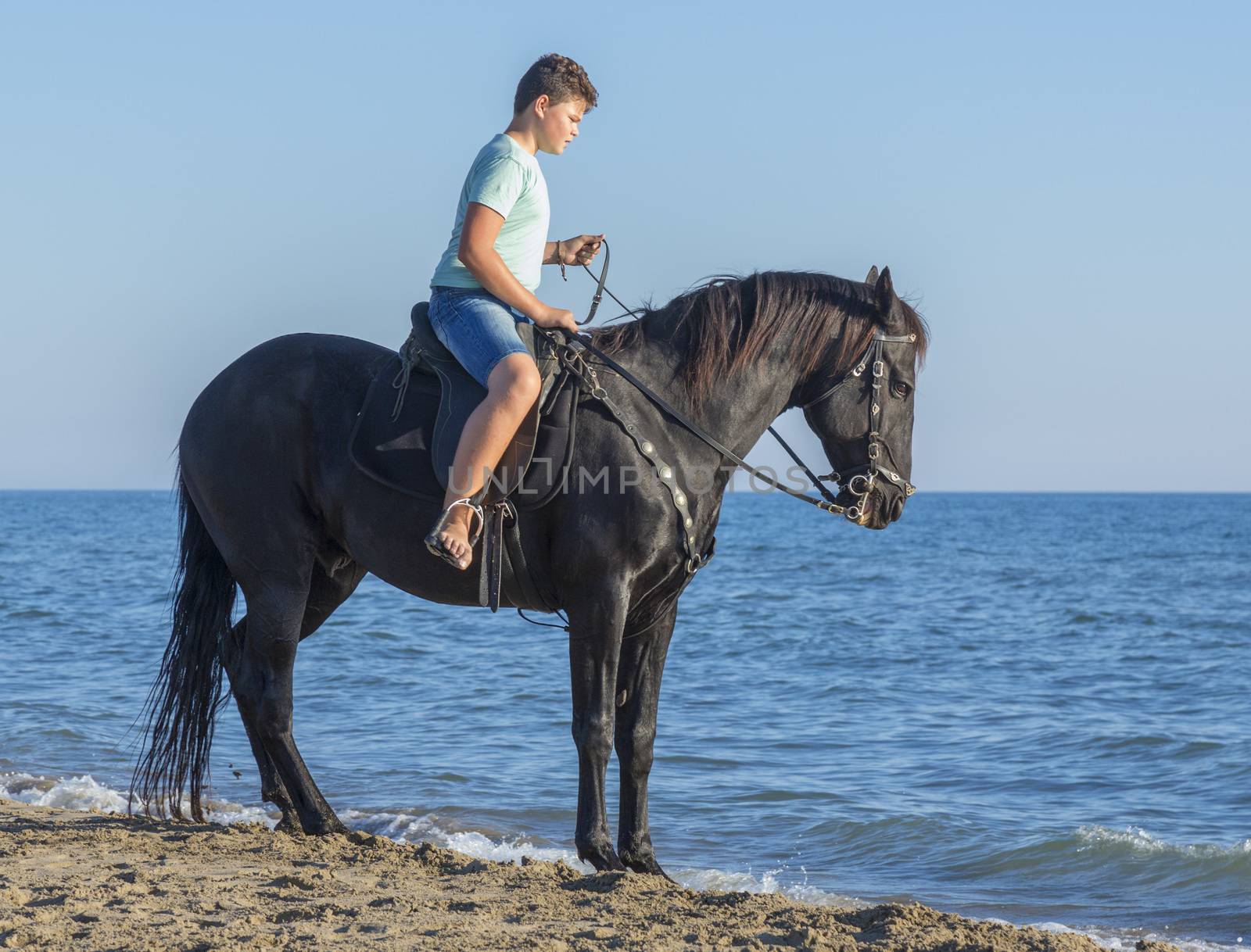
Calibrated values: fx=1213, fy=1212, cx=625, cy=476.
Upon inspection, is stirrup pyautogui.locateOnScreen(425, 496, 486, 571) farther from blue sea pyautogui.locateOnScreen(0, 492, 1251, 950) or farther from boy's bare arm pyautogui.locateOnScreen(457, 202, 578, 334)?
blue sea pyautogui.locateOnScreen(0, 492, 1251, 950)

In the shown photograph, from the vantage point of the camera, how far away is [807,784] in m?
7.84

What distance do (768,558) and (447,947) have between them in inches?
1337

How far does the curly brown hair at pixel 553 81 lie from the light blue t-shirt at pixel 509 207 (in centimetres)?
16

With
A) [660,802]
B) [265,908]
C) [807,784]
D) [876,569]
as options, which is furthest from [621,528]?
[876,569]

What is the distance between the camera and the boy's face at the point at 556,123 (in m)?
4.31

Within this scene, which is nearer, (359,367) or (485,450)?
(485,450)

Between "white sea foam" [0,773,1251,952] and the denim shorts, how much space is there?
258 cm

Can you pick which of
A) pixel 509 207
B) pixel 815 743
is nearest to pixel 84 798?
pixel 509 207

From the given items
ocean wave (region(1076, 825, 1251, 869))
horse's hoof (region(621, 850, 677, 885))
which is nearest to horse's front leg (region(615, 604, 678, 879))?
horse's hoof (region(621, 850, 677, 885))

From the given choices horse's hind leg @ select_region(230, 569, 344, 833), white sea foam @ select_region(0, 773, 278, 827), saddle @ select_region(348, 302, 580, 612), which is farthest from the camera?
white sea foam @ select_region(0, 773, 278, 827)

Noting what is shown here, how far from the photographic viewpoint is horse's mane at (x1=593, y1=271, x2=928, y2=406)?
4426 millimetres

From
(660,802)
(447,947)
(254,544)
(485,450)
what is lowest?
(660,802)

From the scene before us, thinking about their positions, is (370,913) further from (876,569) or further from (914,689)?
(876,569)

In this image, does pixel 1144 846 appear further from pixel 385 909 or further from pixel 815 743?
pixel 385 909
